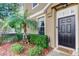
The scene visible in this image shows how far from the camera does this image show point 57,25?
94.5 inches

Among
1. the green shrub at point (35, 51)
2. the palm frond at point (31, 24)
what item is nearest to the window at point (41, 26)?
the palm frond at point (31, 24)

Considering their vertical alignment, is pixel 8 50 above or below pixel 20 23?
below

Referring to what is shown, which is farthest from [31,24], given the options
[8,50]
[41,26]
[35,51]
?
[8,50]

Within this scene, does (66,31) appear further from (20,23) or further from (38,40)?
(20,23)

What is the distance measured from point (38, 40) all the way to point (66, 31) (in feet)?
1.36

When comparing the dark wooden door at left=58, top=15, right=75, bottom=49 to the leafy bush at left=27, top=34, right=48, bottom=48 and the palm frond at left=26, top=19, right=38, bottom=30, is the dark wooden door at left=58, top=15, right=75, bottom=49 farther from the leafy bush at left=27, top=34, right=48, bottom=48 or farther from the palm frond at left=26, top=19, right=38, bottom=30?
the palm frond at left=26, top=19, right=38, bottom=30

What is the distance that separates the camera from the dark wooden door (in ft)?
7.58

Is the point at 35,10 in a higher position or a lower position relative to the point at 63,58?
higher

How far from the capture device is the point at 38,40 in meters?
2.38

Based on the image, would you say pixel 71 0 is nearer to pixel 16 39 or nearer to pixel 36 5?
Answer: pixel 36 5

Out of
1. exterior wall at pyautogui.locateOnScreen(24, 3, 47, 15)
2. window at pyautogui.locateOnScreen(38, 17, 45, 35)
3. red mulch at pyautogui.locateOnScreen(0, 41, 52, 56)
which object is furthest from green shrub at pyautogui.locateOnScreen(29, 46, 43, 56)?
exterior wall at pyautogui.locateOnScreen(24, 3, 47, 15)

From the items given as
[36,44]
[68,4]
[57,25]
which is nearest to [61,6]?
[68,4]

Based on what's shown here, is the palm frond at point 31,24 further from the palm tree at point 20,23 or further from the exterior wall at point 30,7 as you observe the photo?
the exterior wall at point 30,7

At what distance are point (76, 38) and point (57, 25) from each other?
0.33 meters
